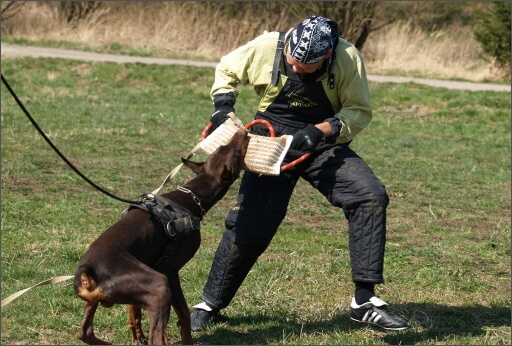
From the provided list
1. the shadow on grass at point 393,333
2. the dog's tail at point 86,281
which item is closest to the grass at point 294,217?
the shadow on grass at point 393,333

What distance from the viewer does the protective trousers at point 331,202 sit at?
5.45 metres

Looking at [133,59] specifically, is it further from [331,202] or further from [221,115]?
[331,202]

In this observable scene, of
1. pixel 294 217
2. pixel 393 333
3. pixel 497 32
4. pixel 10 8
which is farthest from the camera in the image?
pixel 10 8

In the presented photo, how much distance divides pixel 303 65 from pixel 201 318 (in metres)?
1.78

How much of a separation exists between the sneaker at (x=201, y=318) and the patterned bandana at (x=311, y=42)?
176 centimetres

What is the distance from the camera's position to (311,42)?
5.28m

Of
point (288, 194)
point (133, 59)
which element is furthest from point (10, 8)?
point (288, 194)

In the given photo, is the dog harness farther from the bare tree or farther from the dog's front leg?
the bare tree

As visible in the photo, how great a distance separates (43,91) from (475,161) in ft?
30.3

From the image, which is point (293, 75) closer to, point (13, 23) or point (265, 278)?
point (265, 278)

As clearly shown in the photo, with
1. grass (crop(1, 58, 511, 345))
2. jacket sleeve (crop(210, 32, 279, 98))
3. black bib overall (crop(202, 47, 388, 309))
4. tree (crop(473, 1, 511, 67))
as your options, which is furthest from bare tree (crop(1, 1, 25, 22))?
black bib overall (crop(202, 47, 388, 309))

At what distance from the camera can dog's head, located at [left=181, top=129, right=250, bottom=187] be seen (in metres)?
5.47

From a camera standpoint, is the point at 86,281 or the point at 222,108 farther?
the point at 222,108

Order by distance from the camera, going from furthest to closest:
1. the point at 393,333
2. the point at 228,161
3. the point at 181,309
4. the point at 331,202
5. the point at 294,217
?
the point at 294,217 → the point at 331,202 → the point at 393,333 → the point at 228,161 → the point at 181,309
